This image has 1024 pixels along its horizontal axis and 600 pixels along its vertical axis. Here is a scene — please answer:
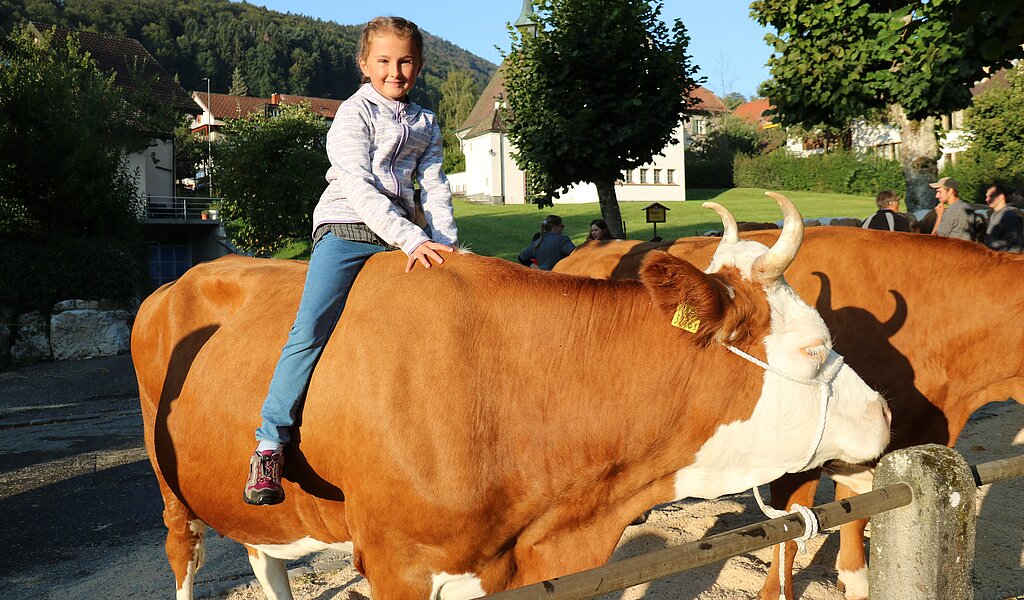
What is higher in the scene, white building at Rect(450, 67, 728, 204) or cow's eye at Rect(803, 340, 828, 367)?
white building at Rect(450, 67, 728, 204)

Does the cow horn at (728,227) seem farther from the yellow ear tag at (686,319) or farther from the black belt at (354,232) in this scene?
the black belt at (354,232)

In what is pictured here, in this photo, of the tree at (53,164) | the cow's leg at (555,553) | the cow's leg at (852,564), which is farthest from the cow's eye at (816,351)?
the tree at (53,164)

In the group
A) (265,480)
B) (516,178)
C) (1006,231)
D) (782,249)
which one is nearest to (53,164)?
(265,480)

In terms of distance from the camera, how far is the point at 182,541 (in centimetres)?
378

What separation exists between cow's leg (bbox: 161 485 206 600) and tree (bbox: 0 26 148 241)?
595 inches

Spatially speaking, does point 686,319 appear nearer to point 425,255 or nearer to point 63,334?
point 425,255

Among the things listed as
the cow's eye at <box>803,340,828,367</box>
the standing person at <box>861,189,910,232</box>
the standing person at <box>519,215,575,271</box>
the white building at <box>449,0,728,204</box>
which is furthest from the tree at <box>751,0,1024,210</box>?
the white building at <box>449,0,728,204</box>

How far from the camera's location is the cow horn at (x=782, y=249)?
2.30m

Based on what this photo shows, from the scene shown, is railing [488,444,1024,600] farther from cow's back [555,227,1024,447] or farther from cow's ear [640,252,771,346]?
cow's back [555,227,1024,447]

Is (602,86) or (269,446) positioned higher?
(602,86)

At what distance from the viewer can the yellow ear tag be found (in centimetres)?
236

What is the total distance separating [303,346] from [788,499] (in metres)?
2.82

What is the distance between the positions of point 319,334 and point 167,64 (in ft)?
388

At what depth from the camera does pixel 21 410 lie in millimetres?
10461
